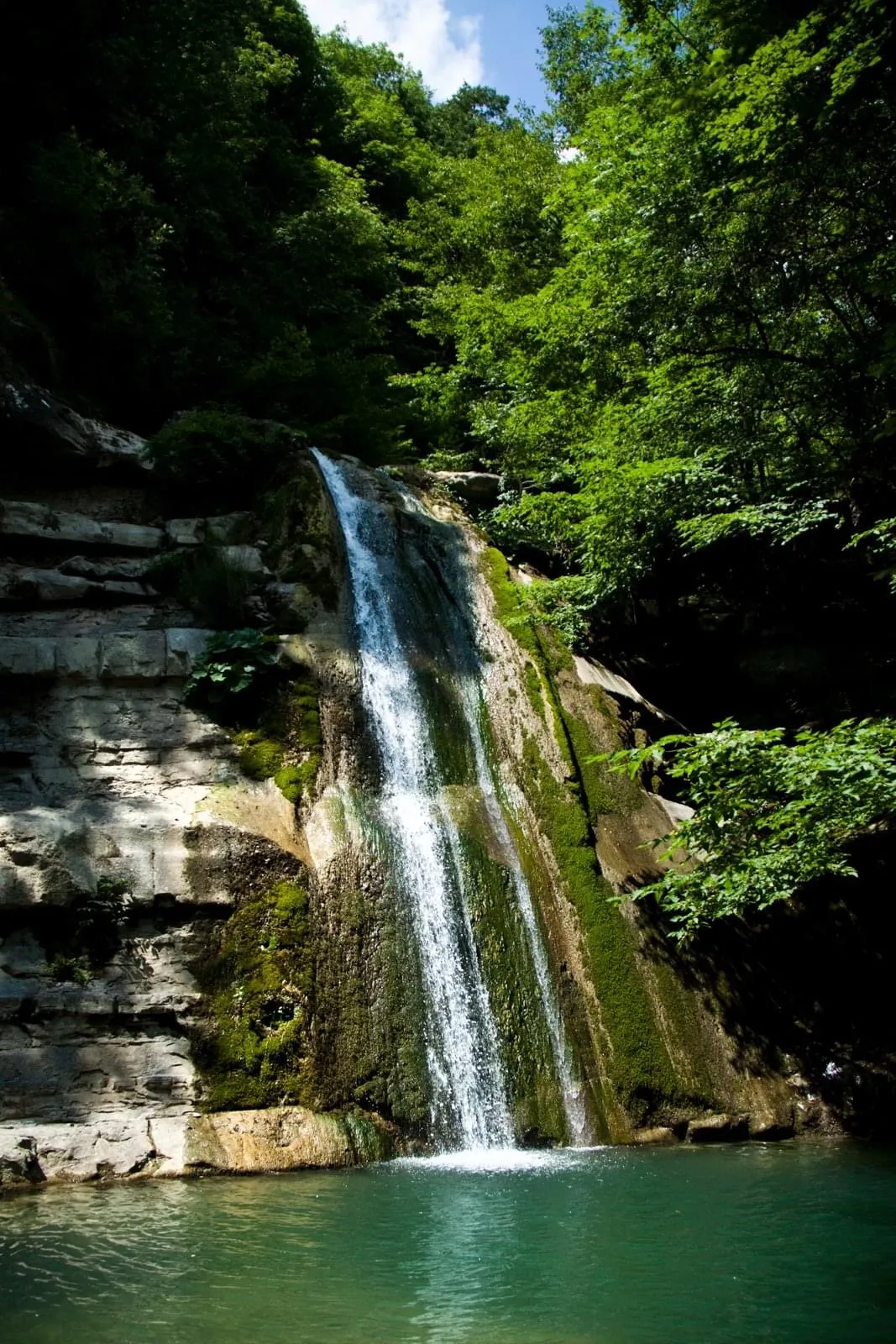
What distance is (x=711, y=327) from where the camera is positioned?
9.90 meters

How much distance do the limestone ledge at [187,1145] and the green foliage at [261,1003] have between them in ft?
0.60

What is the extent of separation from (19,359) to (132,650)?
17.7ft

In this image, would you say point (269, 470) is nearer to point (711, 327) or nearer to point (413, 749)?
point (413, 749)

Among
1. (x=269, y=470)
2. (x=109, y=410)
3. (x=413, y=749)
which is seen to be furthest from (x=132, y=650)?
(x=109, y=410)

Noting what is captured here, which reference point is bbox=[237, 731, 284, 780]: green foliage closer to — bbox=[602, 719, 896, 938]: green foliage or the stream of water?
the stream of water

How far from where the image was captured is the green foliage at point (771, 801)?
635 centimetres

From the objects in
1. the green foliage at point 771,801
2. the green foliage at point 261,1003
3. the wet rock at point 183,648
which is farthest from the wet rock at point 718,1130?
the wet rock at point 183,648

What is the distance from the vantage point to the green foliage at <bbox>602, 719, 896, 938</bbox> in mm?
6348

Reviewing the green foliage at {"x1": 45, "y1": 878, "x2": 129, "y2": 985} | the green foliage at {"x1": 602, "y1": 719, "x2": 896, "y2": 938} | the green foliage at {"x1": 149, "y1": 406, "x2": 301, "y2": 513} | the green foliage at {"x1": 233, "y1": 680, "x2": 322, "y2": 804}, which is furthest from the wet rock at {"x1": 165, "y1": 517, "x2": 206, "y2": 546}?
the green foliage at {"x1": 602, "y1": 719, "x2": 896, "y2": 938}

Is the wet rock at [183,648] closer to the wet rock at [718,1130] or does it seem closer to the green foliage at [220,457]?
the green foliage at [220,457]

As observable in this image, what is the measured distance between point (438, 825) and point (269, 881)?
5.63ft

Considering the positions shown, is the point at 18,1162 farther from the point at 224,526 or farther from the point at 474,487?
the point at 474,487

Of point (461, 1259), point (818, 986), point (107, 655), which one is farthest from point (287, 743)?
point (818, 986)

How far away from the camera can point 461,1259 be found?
14.9 ft
